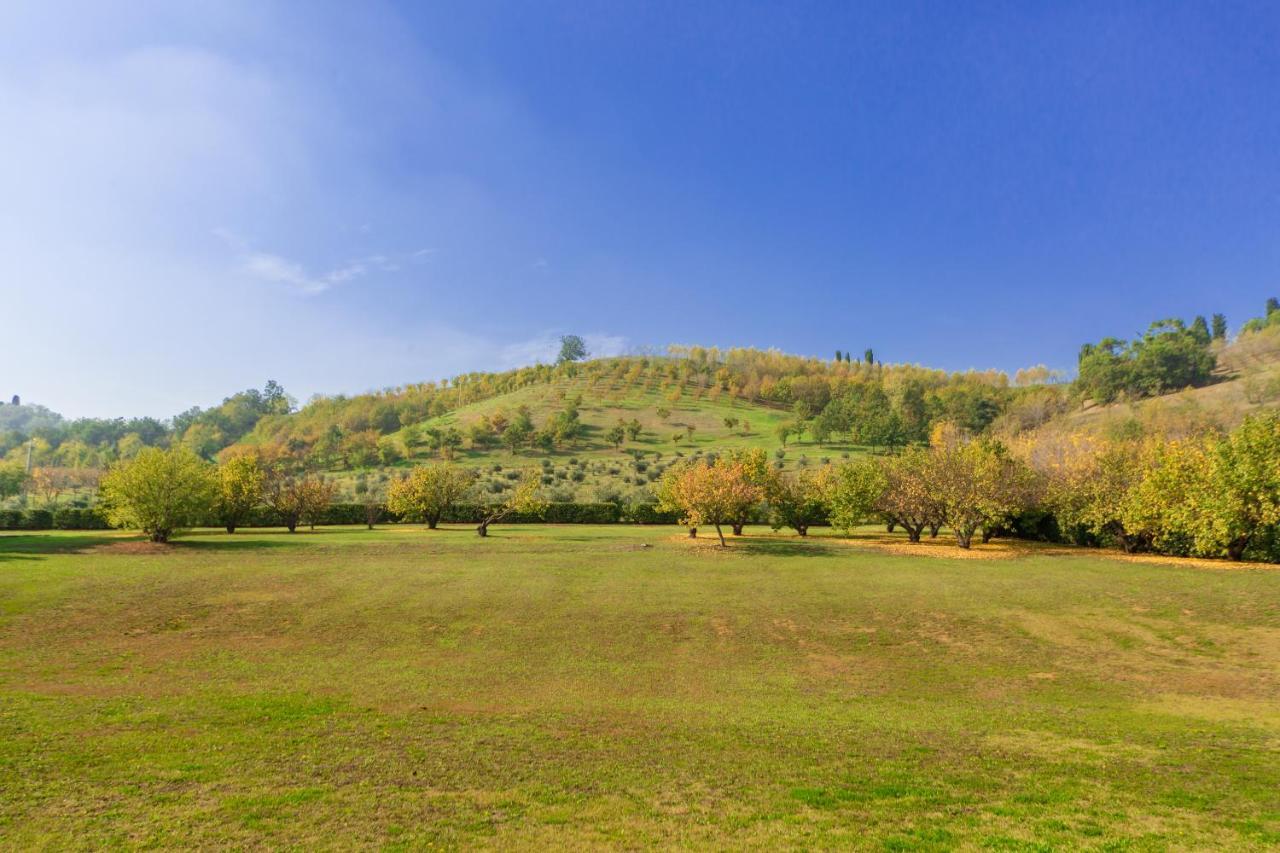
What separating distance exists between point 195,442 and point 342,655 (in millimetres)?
180558

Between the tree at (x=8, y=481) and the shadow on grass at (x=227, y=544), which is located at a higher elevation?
the tree at (x=8, y=481)

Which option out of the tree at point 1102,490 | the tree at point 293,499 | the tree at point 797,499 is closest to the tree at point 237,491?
the tree at point 293,499

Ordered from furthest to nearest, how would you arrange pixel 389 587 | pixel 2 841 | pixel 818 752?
pixel 389 587, pixel 818 752, pixel 2 841

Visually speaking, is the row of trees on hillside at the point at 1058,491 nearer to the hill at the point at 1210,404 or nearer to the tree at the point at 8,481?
the hill at the point at 1210,404

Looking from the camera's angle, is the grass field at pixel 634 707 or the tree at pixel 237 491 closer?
the grass field at pixel 634 707

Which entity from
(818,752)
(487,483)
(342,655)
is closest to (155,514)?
(342,655)

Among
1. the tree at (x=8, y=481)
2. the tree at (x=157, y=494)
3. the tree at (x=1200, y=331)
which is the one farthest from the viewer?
the tree at (x=1200, y=331)

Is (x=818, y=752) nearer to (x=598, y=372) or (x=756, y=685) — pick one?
(x=756, y=685)

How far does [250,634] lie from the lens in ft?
63.1

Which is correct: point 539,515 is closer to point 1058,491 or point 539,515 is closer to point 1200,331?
point 1058,491

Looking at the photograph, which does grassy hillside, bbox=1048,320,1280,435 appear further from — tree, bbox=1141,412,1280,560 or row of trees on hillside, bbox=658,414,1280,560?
tree, bbox=1141,412,1280,560

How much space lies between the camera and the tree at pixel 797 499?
4608 centimetres

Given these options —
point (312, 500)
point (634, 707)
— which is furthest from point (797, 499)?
point (312, 500)

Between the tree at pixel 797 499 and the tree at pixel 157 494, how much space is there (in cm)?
3715
